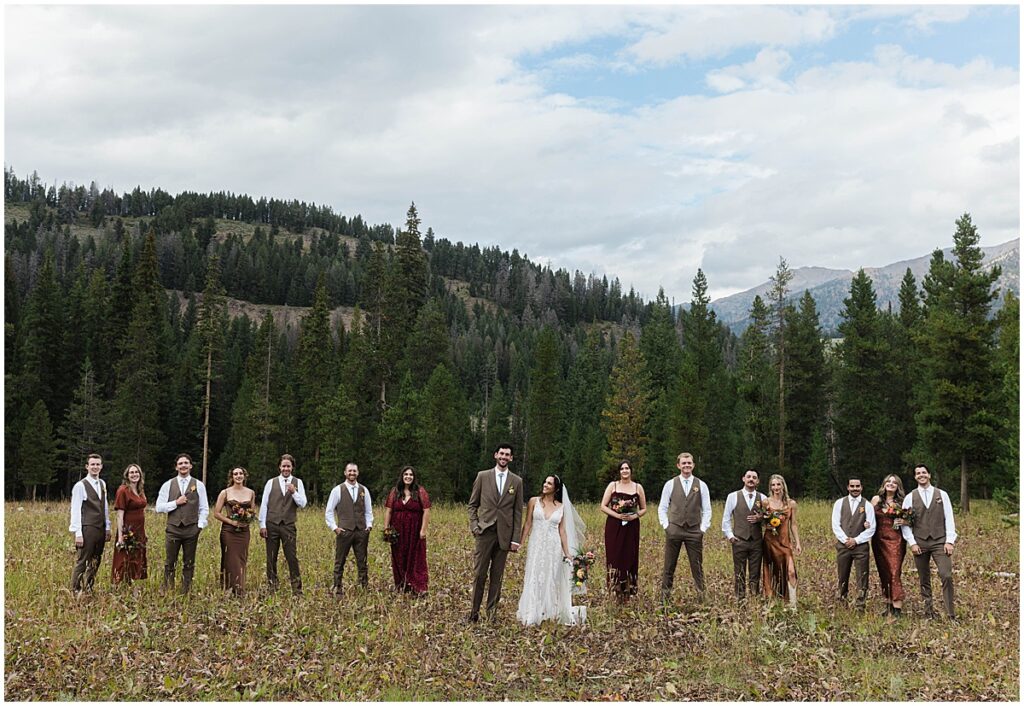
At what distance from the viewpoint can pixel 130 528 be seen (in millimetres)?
12570

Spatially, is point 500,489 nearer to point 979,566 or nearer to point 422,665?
point 422,665

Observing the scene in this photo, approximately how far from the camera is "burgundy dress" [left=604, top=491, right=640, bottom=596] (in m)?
12.2

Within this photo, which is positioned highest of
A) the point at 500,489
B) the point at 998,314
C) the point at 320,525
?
the point at 998,314

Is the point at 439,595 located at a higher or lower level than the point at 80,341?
lower

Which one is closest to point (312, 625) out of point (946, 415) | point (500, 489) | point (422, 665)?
point (422, 665)

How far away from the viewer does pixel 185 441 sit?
67.8 metres

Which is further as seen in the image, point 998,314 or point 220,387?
point 220,387

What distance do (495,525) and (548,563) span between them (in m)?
0.88

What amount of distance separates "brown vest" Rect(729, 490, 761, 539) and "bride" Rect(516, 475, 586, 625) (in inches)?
109

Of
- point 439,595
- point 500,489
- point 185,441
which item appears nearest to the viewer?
point 500,489

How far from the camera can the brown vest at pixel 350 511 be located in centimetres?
1297

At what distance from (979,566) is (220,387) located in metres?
70.5

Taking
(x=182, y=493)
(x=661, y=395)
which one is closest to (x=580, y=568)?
(x=182, y=493)

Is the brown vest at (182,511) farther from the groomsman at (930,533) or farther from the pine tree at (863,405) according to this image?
the pine tree at (863,405)
